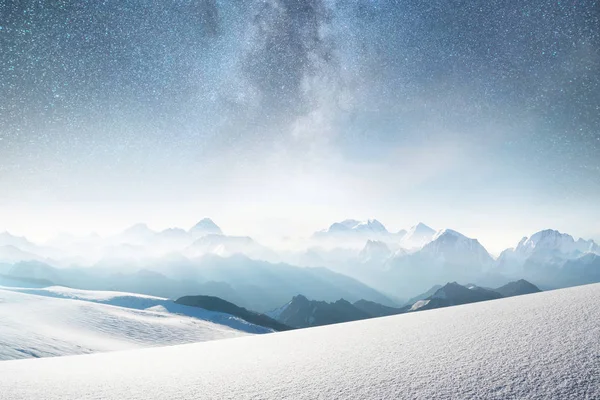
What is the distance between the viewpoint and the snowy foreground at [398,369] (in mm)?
4766

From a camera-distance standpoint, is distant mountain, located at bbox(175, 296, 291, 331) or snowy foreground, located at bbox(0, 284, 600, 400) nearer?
snowy foreground, located at bbox(0, 284, 600, 400)

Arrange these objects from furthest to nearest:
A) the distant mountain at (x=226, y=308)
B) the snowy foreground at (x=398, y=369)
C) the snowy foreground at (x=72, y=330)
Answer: the distant mountain at (x=226, y=308), the snowy foreground at (x=72, y=330), the snowy foreground at (x=398, y=369)

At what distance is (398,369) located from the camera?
19.1 feet

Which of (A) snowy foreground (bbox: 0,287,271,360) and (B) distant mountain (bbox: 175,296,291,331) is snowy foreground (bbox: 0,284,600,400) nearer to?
(A) snowy foreground (bbox: 0,287,271,360)

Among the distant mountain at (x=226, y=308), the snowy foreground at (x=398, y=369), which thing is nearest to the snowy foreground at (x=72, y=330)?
the snowy foreground at (x=398, y=369)

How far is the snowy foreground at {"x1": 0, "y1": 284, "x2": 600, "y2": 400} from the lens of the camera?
15.6 feet

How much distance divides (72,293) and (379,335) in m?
85.3

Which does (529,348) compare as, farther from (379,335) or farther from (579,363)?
(379,335)

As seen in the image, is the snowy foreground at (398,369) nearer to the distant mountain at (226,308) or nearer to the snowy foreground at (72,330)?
the snowy foreground at (72,330)

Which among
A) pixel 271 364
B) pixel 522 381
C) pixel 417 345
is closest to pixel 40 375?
pixel 271 364

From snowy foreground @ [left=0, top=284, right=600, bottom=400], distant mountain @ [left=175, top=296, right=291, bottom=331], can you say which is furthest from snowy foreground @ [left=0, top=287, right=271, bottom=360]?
distant mountain @ [left=175, top=296, right=291, bottom=331]

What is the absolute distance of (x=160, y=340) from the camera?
39.6 metres

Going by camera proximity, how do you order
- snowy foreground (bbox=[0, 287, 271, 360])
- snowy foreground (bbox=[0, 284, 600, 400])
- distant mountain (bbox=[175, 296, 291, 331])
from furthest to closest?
distant mountain (bbox=[175, 296, 291, 331]), snowy foreground (bbox=[0, 287, 271, 360]), snowy foreground (bbox=[0, 284, 600, 400])

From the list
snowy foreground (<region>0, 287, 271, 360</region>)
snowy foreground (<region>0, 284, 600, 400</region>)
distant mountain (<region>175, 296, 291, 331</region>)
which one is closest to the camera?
snowy foreground (<region>0, 284, 600, 400</region>)
